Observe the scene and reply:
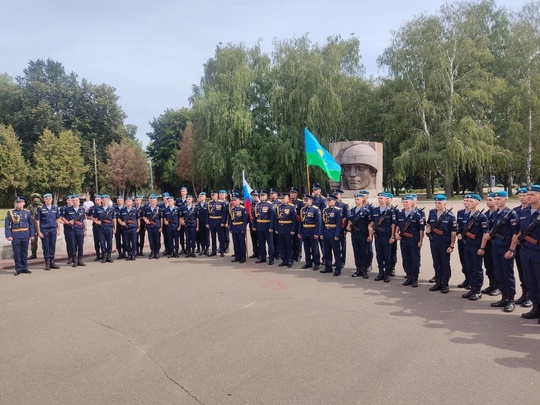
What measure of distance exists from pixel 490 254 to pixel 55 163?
39302 mm

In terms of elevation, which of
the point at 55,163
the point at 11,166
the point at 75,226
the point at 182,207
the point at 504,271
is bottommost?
the point at 504,271

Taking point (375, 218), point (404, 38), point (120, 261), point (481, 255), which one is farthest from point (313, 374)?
point (404, 38)

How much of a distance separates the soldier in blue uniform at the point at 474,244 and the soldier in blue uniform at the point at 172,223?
266 inches

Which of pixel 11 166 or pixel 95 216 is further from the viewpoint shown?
pixel 11 166

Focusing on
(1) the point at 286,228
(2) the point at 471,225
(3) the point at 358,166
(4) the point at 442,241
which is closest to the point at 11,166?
(3) the point at 358,166

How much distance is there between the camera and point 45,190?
39719 mm

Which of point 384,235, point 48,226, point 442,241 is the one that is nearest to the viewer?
point 442,241

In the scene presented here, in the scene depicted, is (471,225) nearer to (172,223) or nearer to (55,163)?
(172,223)

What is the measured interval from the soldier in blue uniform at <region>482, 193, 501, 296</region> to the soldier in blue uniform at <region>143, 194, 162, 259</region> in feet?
24.4

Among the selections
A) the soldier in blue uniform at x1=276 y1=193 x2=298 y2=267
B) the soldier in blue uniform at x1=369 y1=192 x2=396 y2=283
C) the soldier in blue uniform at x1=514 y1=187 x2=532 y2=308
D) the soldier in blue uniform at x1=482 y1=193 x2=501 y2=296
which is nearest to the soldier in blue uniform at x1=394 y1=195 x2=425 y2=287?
the soldier in blue uniform at x1=369 y1=192 x2=396 y2=283

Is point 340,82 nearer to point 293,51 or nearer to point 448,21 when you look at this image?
point 293,51

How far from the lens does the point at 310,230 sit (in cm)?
914

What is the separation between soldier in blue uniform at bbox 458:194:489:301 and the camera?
6484 mm

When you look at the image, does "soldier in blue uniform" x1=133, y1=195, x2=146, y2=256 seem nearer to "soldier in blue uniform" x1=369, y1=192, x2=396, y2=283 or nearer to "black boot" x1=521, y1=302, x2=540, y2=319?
"soldier in blue uniform" x1=369, y1=192, x2=396, y2=283
